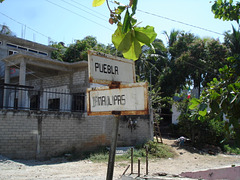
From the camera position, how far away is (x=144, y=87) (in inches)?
92.4

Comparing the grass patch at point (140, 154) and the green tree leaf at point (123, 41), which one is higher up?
the green tree leaf at point (123, 41)

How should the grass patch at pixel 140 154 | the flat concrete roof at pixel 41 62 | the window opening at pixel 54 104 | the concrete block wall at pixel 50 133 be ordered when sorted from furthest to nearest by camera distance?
the window opening at pixel 54 104
the flat concrete roof at pixel 41 62
the grass patch at pixel 140 154
the concrete block wall at pixel 50 133

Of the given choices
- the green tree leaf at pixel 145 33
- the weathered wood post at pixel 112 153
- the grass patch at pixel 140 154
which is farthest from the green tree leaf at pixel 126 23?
the grass patch at pixel 140 154

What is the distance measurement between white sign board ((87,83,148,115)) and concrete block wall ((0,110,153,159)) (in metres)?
9.06

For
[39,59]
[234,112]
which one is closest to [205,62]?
[39,59]

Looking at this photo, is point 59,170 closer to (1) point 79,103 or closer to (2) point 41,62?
(1) point 79,103

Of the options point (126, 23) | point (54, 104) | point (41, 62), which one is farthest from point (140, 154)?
point (126, 23)

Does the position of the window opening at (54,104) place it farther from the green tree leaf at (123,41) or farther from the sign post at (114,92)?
the green tree leaf at (123,41)

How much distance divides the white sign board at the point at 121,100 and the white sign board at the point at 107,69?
0.41 ft

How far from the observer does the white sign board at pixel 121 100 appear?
2348 mm

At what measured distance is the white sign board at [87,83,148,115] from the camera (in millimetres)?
2348

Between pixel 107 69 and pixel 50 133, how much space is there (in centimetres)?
993

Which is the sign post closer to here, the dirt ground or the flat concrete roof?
the dirt ground

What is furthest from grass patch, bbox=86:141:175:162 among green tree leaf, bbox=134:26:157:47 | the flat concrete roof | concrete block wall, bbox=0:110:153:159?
green tree leaf, bbox=134:26:157:47
